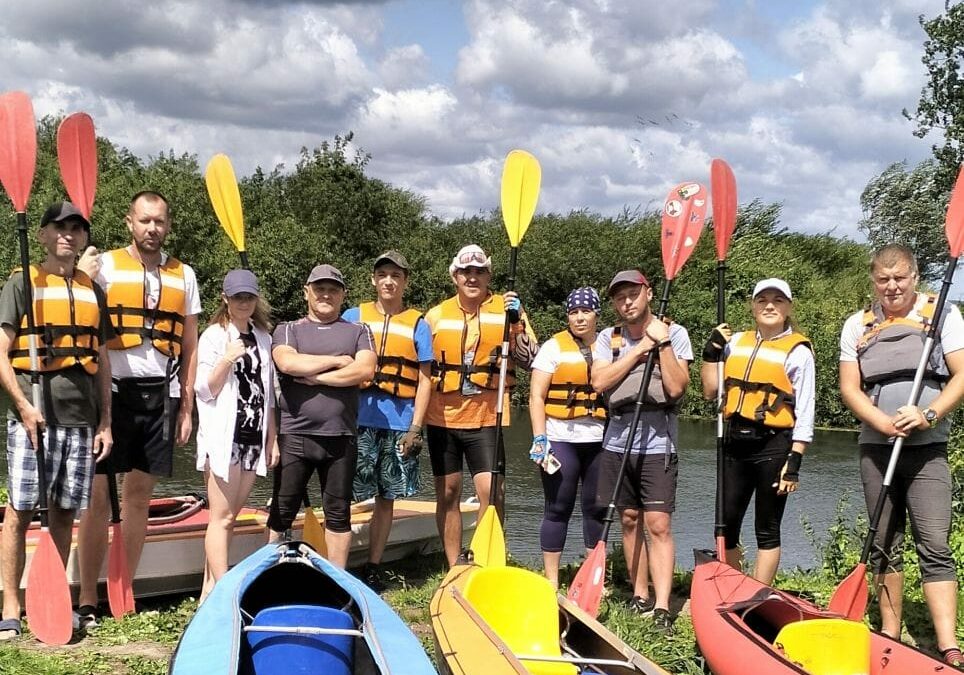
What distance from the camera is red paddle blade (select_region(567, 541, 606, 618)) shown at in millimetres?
3809

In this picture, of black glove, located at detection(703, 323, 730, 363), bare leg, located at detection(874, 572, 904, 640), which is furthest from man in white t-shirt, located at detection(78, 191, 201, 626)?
bare leg, located at detection(874, 572, 904, 640)

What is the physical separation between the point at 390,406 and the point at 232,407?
811 mm

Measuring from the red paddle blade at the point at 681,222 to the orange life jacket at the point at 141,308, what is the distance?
2.40 meters

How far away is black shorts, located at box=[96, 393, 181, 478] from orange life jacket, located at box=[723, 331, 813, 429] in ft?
7.85

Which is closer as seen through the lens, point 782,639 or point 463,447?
A: point 782,639

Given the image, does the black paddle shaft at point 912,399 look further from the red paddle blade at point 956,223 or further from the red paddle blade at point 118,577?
the red paddle blade at point 118,577

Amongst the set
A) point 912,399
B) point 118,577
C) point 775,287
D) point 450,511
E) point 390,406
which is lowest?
point 118,577

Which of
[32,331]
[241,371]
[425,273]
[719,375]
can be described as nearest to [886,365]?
[719,375]

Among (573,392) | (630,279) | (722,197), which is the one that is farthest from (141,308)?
(722,197)

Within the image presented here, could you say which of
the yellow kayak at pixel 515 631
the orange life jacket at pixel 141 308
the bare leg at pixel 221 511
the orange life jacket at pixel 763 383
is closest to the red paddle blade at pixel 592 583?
the yellow kayak at pixel 515 631

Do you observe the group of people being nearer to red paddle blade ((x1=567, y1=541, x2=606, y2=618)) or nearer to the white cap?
the white cap

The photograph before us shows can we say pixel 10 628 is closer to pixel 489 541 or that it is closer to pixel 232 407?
pixel 232 407

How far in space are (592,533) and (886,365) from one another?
1460mm

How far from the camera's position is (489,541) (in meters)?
4.19
